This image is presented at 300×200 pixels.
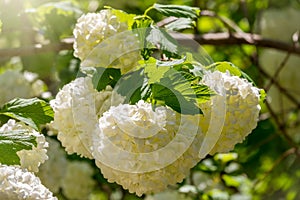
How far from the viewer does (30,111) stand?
197 centimetres

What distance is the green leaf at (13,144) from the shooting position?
5.79 feet

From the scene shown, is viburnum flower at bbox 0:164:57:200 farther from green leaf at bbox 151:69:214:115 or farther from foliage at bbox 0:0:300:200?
green leaf at bbox 151:69:214:115

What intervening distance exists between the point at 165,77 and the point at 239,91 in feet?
0.65

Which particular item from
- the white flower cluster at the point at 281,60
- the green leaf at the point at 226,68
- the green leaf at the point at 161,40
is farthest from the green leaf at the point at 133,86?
the white flower cluster at the point at 281,60

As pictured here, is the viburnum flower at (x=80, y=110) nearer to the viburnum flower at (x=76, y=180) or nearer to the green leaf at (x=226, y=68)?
the green leaf at (x=226, y=68)

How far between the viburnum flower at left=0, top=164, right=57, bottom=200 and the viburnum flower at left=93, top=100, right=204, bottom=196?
174mm

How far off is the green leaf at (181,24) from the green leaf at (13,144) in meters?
0.58

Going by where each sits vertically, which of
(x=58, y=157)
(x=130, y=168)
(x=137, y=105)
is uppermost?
(x=137, y=105)

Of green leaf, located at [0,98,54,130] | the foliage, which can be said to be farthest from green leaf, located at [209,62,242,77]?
green leaf, located at [0,98,54,130]

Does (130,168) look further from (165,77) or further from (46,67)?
(46,67)

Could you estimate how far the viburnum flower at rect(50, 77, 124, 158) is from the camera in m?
1.87

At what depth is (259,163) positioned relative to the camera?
3.88 meters

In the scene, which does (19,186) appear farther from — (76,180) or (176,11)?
(76,180)

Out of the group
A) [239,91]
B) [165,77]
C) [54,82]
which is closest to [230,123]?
[239,91]
